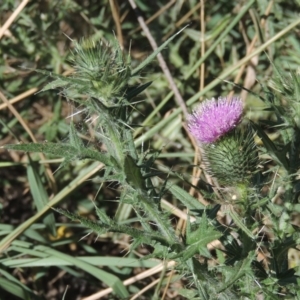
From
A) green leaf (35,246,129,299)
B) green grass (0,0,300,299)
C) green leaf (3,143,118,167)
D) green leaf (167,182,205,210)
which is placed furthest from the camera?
green grass (0,0,300,299)

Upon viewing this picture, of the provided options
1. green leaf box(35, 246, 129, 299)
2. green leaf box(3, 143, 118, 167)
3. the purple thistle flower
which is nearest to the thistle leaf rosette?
the purple thistle flower

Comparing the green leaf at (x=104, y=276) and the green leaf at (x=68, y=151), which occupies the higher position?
the green leaf at (x=68, y=151)

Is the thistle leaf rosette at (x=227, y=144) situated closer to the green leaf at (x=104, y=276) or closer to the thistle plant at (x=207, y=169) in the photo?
the thistle plant at (x=207, y=169)

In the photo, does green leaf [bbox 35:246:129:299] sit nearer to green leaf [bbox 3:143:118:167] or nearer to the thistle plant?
the thistle plant

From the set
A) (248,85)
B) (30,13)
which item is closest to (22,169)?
(30,13)

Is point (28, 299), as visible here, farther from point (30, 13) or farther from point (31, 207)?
point (30, 13)

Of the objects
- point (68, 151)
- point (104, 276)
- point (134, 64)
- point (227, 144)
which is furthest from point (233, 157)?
point (134, 64)

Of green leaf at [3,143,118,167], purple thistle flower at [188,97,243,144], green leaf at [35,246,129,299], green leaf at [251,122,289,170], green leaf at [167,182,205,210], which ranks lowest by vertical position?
green leaf at [35,246,129,299]

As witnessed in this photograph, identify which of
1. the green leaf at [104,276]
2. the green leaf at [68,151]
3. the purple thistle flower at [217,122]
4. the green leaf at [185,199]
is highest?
the green leaf at [68,151]

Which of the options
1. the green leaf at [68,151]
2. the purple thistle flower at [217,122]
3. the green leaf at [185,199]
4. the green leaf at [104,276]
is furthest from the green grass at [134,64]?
the green leaf at [68,151]
